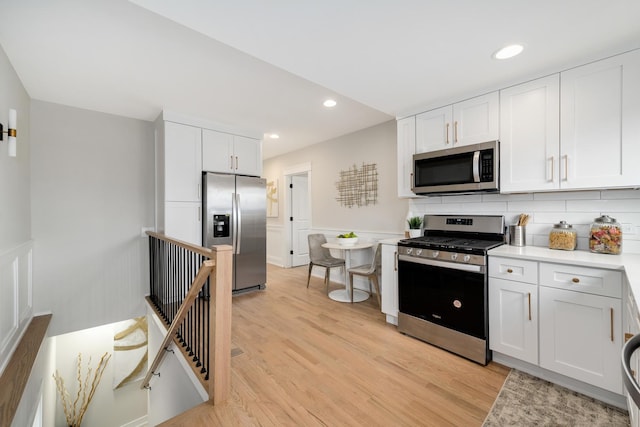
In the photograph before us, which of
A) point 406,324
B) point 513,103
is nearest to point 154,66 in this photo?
point 513,103

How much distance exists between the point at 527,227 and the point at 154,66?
362cm

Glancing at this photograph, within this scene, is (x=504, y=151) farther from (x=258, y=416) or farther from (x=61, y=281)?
(x=61, y=281)

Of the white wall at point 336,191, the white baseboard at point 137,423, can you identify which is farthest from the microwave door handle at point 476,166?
the white baseboard at point 137,423

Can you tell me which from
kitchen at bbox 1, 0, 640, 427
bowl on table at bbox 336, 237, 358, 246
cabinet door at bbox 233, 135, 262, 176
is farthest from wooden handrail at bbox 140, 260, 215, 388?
cabinet door at bbox 233, 135, 262, 176

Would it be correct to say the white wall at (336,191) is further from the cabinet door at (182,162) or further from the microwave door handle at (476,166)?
the cabinet door at (182,162)

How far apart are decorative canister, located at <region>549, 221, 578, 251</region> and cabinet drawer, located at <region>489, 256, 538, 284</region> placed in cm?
43

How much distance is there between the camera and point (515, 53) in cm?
191

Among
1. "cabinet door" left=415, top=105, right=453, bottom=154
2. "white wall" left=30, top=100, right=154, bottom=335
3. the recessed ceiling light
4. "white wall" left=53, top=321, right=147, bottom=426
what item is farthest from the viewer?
"white wall" left=53, top=321, right=147, bottom=426

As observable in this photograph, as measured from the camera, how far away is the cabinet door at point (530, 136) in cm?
212

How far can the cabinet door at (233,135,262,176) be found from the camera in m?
4.10

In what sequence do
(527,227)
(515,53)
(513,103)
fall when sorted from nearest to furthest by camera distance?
(515,53)
(513,103)
(527,227)

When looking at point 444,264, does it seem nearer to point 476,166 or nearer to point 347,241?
point 476,166

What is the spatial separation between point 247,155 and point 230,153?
28 centimetres

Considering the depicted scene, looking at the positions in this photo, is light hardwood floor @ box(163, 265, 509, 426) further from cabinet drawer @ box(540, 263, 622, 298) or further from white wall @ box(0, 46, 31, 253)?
white wall @ box(0, 46, 31, 253)
